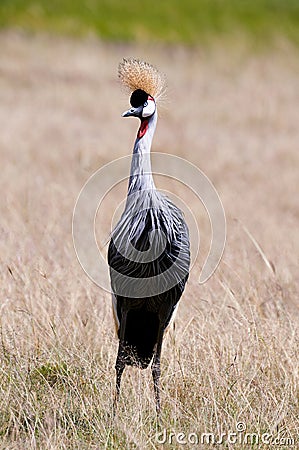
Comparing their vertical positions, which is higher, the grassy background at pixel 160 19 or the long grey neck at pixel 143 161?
the grassy background at pixel 160 19

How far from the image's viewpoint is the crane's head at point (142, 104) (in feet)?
10.5

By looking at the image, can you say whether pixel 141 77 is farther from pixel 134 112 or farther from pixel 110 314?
pixel 110 314

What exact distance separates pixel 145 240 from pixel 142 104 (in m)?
0.59

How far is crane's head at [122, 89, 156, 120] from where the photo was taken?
3215mm

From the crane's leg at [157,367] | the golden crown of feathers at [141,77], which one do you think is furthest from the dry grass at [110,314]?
the golden crown of feathers at [141,77]

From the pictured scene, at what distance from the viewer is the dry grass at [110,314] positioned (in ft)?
10.2

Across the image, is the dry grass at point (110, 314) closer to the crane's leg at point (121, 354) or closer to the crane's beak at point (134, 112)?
the crane's leg at point (121, 354)

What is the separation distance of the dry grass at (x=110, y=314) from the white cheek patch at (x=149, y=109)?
59cm

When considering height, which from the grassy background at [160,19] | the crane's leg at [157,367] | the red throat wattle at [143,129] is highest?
the grassy background at [160,19]

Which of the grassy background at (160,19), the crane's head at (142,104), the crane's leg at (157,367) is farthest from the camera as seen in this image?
the grassy background at (160,19)

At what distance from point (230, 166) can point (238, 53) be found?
8810 millimetres

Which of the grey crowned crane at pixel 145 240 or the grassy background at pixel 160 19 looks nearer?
the grey crowned crane at pixel 145 240

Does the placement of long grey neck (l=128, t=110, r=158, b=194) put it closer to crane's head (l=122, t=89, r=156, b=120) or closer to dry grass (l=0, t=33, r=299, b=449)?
crane's head (l=122, t=89, r=156, b=120)

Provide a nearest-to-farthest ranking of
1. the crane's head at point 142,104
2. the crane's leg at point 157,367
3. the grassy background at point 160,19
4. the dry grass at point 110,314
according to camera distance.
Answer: the dry grass at point 110,314, the crane's head at point 142,104, the crane's leg at point 157,367, the grassy background at point 160,19
